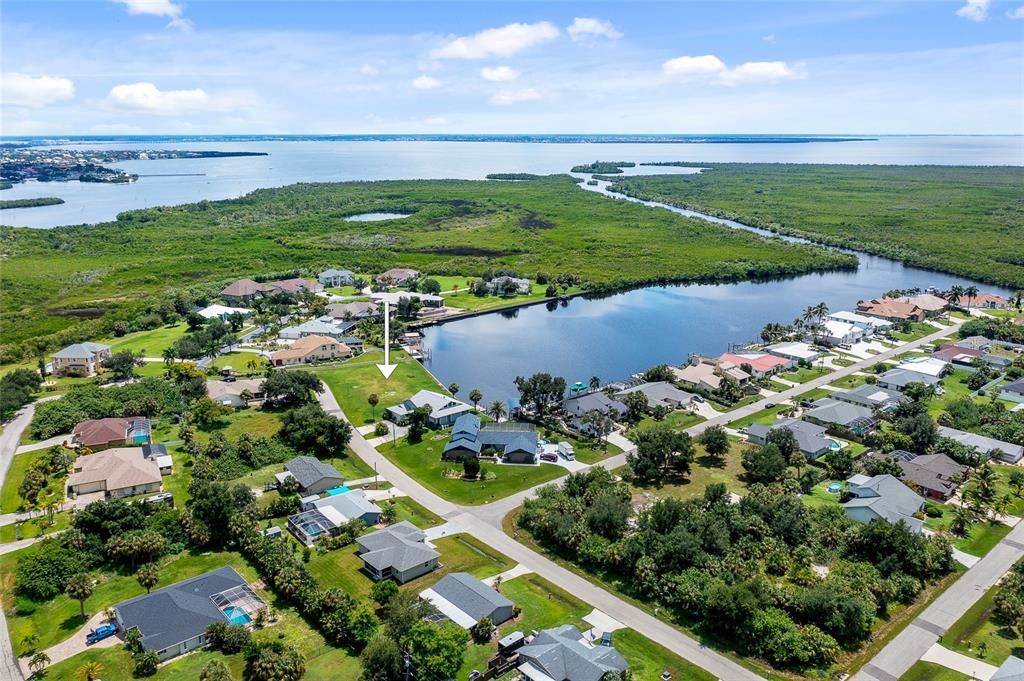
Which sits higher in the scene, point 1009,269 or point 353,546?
point 1009,269

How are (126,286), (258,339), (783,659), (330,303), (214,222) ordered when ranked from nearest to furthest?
1. (783,659)
2. (258,339)
3. (330,303)
4. (126,286)
5. (214,222)

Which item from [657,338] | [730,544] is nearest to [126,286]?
[657,338]

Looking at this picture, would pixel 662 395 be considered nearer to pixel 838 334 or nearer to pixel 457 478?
pixel 457 478

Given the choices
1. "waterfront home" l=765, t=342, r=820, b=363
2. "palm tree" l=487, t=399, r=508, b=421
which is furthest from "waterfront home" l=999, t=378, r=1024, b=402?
"palm tree" l=487, t=399, r=508, b=421

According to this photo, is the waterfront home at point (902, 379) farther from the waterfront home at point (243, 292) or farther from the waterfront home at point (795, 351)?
the waterfront home at point (243, 292)

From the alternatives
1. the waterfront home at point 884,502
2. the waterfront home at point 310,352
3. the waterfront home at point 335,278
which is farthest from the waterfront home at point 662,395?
the waterfront home at point 335,278

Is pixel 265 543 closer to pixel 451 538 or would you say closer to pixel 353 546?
pixel 353 546
